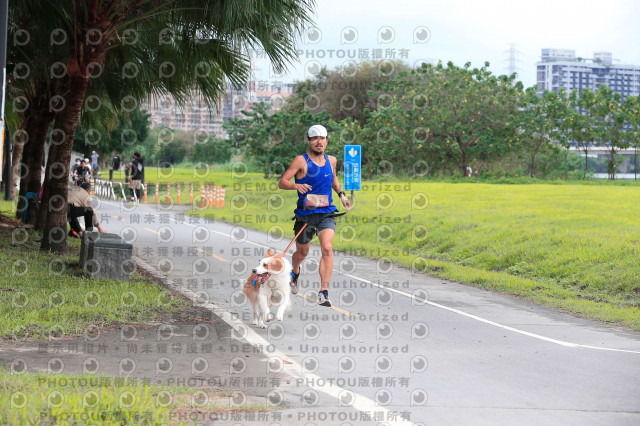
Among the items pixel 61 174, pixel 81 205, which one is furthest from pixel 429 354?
pixel 81 205

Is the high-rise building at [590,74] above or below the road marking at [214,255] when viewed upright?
above

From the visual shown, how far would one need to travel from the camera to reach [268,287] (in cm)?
943

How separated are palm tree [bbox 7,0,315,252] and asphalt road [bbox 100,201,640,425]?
132 inches

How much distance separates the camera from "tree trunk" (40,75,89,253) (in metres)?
15.4

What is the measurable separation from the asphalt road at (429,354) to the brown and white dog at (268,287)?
10.6 inches

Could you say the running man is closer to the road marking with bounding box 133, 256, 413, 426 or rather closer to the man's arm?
the man's arm

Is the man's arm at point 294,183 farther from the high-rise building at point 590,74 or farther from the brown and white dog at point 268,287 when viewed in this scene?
the high-rise building at point 590,74

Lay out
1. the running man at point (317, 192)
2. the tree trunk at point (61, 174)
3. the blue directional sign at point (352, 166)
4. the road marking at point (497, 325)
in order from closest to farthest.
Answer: the road marking at point (497, 325) → the running man at point (317, 192) → the tree trunk at point (61, 174) → the blue directional sign at point (352, 166)

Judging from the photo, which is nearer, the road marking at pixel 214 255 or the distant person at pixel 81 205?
the road marking at pixel 214 255

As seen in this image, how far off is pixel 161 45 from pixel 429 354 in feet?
34.4

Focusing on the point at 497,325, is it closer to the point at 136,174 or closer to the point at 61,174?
the point at 61,174

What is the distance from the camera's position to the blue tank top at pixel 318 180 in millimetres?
10086

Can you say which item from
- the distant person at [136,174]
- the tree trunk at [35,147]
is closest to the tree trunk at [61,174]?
the tree trunk at [35,147]

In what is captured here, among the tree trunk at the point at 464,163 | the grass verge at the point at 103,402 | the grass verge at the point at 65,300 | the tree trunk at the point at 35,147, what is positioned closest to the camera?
the grass verge at the point at 103,402
